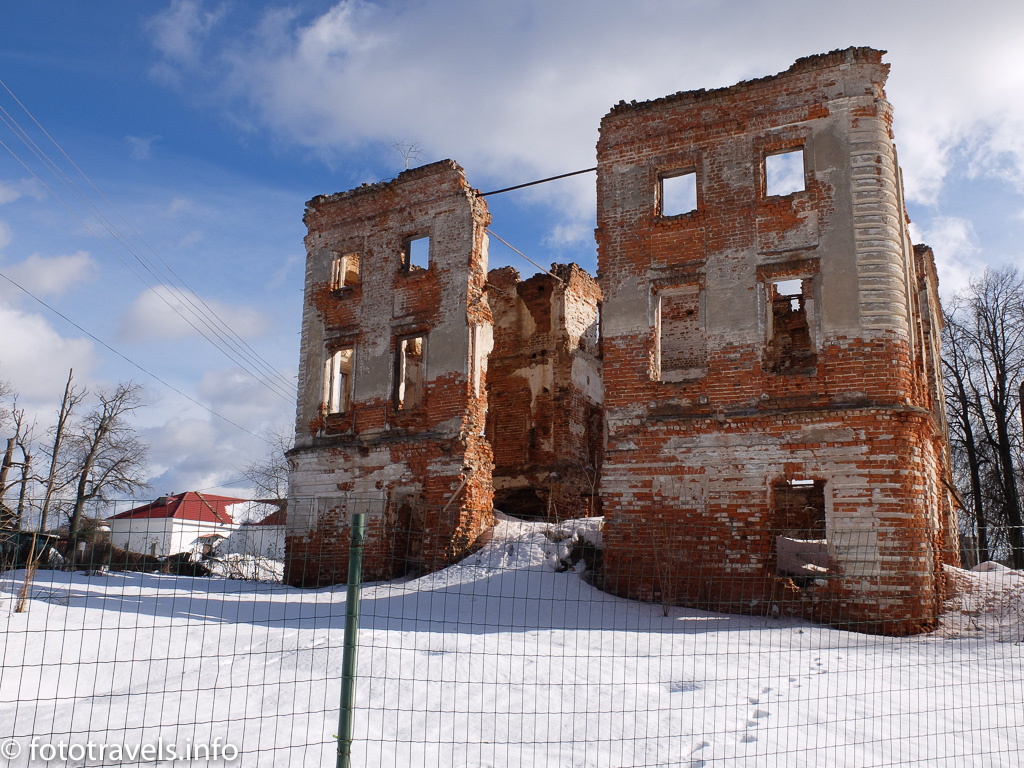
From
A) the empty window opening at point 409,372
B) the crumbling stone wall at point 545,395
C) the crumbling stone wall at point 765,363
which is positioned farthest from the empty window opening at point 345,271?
the crumbling stone wall at point 765,363

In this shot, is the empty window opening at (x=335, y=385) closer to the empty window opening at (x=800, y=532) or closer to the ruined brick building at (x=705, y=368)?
the ruined brick building at (x=705, y=368)

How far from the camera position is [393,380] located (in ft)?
56.7

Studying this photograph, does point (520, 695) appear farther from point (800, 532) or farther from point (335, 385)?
point (335, 385)

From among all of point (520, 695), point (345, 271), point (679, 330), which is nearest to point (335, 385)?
point (345, 271)

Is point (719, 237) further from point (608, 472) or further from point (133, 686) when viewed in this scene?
point (133, 686)

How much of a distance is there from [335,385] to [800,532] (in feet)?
33.6

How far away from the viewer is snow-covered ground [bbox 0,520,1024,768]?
5.31m

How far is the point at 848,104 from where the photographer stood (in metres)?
13.6

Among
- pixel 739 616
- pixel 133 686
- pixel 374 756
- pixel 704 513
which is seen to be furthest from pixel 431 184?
pixel 374 756

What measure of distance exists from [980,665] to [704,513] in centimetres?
487

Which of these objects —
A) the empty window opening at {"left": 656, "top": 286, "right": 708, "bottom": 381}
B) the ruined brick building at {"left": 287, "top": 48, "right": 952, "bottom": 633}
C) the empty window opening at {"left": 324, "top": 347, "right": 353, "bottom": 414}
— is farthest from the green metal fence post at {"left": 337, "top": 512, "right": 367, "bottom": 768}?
the empty window opening at {"left": 324, "top": 347, "right": 353, "bottom": 414}

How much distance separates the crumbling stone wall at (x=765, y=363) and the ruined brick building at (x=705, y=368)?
0.12 ft

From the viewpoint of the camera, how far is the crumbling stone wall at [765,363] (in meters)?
12.0

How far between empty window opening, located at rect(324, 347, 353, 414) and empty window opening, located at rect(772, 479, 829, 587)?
372 inches
